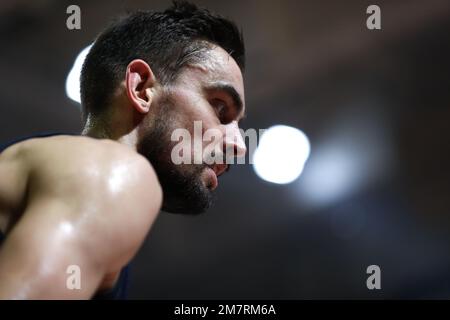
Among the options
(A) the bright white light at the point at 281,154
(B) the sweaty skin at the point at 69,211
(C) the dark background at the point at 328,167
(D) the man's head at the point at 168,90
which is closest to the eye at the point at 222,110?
(D) the man's head at the point at 168,90

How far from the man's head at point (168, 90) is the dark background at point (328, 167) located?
2.26 meters

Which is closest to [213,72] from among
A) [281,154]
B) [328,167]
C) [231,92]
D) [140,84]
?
[231,92]

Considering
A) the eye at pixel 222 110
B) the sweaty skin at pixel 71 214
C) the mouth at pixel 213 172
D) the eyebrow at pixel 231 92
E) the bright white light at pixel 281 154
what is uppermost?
the bright white light at pixel 281 154

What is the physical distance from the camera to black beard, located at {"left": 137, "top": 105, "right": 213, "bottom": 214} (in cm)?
153

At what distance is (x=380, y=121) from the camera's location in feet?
14.8

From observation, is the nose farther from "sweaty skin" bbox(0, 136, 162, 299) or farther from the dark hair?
"sweaty skin" bbox(0, 136, 162, 299)

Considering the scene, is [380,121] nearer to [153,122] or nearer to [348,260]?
[348,260]

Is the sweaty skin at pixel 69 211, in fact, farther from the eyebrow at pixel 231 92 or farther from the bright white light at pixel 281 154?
the bright white light at pixel 281 154

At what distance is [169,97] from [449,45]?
3164 mm

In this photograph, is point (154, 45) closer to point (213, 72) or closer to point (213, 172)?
point (213, 72)

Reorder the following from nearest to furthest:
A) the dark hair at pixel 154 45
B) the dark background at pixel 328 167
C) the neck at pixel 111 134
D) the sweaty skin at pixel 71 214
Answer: the sweaty skin at pixel 71 214 < the neck at pixel 111 134 < the dark hair at pixel 154 45 < the dark background at pixel 328 167

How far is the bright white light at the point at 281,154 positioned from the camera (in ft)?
14.0

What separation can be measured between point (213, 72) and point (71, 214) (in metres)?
0.79
